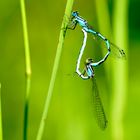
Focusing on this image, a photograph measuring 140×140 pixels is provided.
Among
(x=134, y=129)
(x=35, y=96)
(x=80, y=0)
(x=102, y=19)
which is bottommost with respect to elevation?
(x=134, y=129)

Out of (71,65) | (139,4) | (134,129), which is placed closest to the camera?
(71,65)

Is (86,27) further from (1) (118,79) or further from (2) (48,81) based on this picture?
(2) (48,81)

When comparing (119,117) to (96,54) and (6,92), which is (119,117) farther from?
(96,54)

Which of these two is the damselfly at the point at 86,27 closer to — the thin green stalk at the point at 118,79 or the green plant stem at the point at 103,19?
the thin green stalk at the point at 118,79

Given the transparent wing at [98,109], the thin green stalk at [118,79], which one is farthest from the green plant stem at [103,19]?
the transparent wing at [98,109]

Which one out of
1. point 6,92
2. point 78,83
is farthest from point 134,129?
point 6,92

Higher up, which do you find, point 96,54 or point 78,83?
point 96,54

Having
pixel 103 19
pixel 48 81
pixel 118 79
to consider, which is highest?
pixel 103 19

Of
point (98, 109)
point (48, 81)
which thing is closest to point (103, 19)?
point (98, 109)
